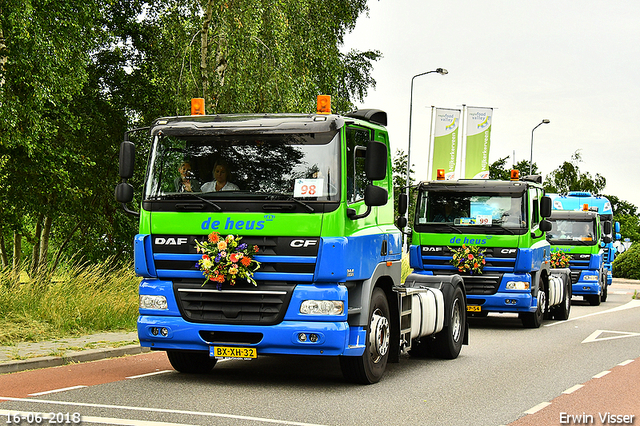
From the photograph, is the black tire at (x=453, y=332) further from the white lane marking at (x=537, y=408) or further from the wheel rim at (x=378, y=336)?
the white lane marking at (x=537, y=408)

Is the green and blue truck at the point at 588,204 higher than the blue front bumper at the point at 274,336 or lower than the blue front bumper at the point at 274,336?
higher

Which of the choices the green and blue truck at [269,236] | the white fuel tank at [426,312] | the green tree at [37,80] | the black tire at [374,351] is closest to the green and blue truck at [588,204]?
the green tree at [37,80]

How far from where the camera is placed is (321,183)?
8672 millimetres

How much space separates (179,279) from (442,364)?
4.30 meters

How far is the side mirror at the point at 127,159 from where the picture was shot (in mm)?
9094

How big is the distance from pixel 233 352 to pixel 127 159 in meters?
2.40

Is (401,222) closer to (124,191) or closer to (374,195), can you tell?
(374,195)

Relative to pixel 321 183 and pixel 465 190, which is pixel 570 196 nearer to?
pixel 465 190

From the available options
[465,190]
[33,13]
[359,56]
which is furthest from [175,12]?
[359,56]

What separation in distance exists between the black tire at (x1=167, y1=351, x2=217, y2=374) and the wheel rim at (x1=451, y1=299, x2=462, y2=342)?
393 centimetres

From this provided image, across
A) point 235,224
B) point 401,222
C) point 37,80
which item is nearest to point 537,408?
point 235,224

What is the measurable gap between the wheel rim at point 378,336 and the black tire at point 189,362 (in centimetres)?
203

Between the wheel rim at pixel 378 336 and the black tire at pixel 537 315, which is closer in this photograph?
the wheel rim at pixel 378 336

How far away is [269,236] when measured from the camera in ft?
28.4
